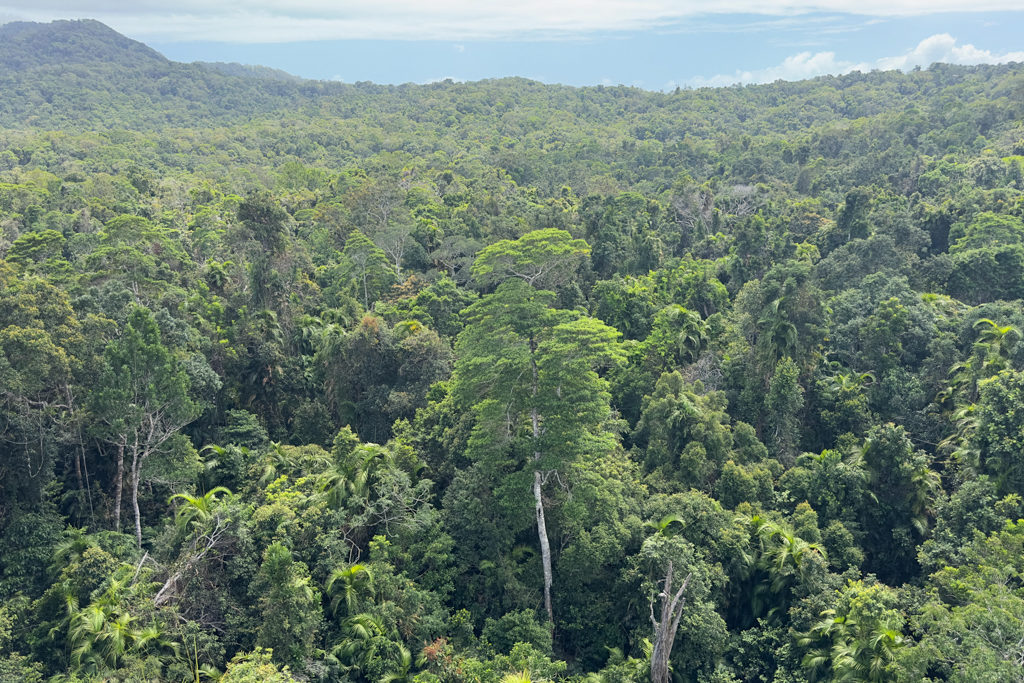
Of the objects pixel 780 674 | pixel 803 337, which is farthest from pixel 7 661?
pixel 803 337

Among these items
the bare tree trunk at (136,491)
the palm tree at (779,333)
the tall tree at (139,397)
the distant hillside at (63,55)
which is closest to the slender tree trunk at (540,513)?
the tall tree at (139,397)

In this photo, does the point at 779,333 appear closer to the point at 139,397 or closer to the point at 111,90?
the point at 139,397

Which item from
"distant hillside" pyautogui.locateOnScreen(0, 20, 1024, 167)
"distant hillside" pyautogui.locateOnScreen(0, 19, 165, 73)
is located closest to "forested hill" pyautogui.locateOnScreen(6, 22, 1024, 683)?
"distant hillside" pyautogui.locateOnScreen(0, 20, 1024, 167)

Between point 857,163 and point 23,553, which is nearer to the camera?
point 23,553

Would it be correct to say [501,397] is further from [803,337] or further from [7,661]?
[803,337]

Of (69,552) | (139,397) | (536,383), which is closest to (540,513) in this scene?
(536,383)

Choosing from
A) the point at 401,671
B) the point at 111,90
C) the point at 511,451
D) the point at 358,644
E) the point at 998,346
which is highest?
the point at 111,90

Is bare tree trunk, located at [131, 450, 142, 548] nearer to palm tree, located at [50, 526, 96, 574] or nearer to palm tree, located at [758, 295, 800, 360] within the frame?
palm tree, located at [50, 526, 96, 574]

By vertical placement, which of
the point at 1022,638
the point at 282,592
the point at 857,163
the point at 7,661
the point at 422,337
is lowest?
the point at 7,661

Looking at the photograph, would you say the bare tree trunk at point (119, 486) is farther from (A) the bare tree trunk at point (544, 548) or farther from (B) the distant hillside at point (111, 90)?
(B) the distant hillside at point (111, 90)
